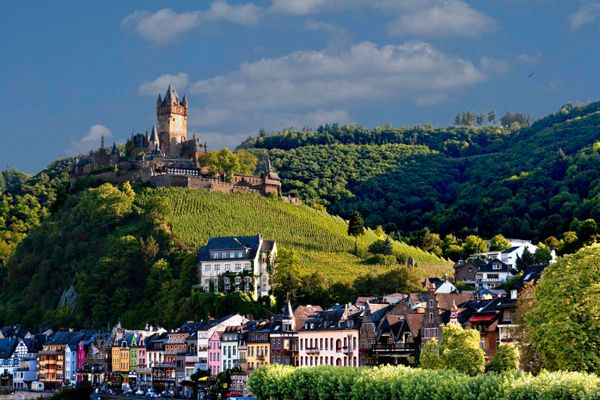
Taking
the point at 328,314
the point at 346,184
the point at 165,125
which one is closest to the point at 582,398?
the point at 328,314

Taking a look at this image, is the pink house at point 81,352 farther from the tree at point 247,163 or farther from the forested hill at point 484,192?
the forested hill at point 484,192

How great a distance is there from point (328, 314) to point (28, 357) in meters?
41.3

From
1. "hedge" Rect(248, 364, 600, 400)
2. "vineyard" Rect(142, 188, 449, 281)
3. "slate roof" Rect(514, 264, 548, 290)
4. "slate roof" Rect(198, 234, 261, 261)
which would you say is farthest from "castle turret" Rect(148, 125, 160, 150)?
"hedge" Rect(248, 364, 600, 400)

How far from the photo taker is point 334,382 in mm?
63250

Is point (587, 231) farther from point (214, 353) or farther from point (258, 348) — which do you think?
point (214, 353)

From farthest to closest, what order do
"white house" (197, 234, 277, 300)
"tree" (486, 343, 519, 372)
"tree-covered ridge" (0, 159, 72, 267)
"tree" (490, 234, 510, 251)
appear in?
1. "tree-covered ridge" (0, 159, 72, 267)
2. "tree" (490, 234, 510, 251)
3. "white house" (197, 234, 277, 300)
4. "tree" (486, 343, 519, 372)

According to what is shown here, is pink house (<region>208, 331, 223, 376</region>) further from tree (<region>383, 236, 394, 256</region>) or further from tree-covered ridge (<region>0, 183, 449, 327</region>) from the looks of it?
tree (<region>383, 236, 394, 256</region>)

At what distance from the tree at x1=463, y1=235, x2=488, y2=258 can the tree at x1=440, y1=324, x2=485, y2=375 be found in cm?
7161

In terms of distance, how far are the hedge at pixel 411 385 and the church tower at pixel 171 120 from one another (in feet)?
300

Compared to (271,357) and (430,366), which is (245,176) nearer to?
(271,357)

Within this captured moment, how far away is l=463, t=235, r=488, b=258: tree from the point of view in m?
140

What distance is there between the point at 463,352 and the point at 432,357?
245cm

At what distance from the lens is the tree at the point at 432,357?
2657 inches

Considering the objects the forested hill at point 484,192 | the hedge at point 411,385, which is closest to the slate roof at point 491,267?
the forested hill at point 484,192
